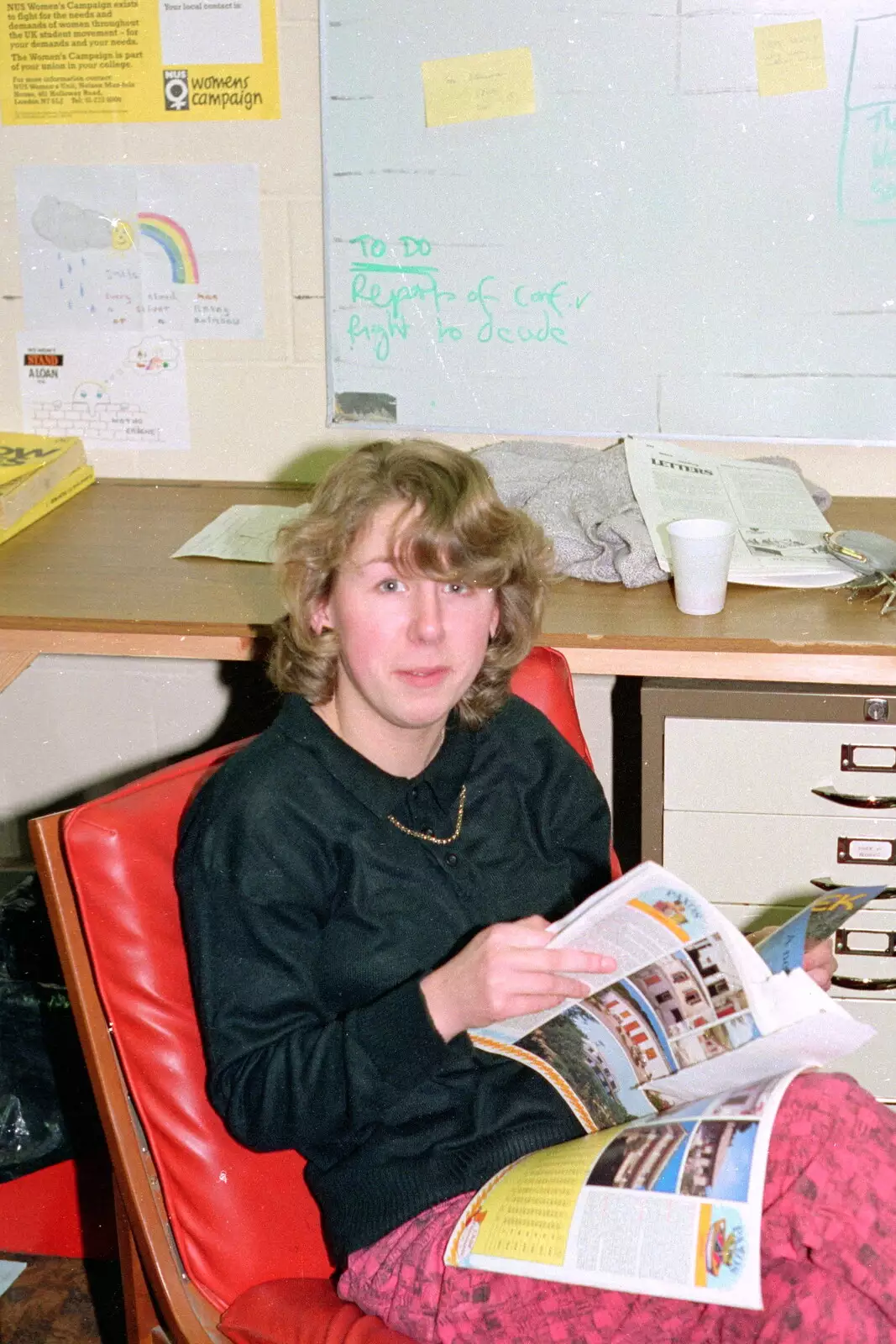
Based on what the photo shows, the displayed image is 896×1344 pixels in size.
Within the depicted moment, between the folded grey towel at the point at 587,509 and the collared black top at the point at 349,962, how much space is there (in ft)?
1.68

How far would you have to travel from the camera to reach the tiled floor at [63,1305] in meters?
1.77

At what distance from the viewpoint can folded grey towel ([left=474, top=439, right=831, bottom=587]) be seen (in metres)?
1.78

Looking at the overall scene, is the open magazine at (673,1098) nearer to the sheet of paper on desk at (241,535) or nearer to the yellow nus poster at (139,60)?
the sheet of paper on desk at (241,535)

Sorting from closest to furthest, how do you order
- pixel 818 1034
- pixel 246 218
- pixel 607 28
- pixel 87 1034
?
pixel 818 1034 < pixel 87 1034 < pixel 607 28 < pixel 246 218

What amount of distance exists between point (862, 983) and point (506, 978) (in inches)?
31.9

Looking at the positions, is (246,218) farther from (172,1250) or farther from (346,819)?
(172,1250)

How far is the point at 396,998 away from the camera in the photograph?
113 centimetres

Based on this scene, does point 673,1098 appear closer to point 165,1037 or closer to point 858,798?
point 165,1037

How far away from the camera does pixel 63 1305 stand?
1817 mm

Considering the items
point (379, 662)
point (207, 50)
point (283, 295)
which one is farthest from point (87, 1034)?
point (207, 50)

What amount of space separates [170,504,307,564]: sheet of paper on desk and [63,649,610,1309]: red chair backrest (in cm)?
73

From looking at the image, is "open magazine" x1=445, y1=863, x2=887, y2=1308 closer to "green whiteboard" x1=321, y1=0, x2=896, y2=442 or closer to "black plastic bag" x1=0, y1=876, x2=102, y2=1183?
"black plastic bag" x1=0, y1=876, x2=102, y2=1183

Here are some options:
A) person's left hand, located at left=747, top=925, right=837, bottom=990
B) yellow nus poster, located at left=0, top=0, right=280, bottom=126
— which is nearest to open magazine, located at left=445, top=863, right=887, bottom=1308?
person's left hand, located at left=747, top=925, right=837, bottom=990

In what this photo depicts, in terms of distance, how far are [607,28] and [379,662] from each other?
1.18 meters
